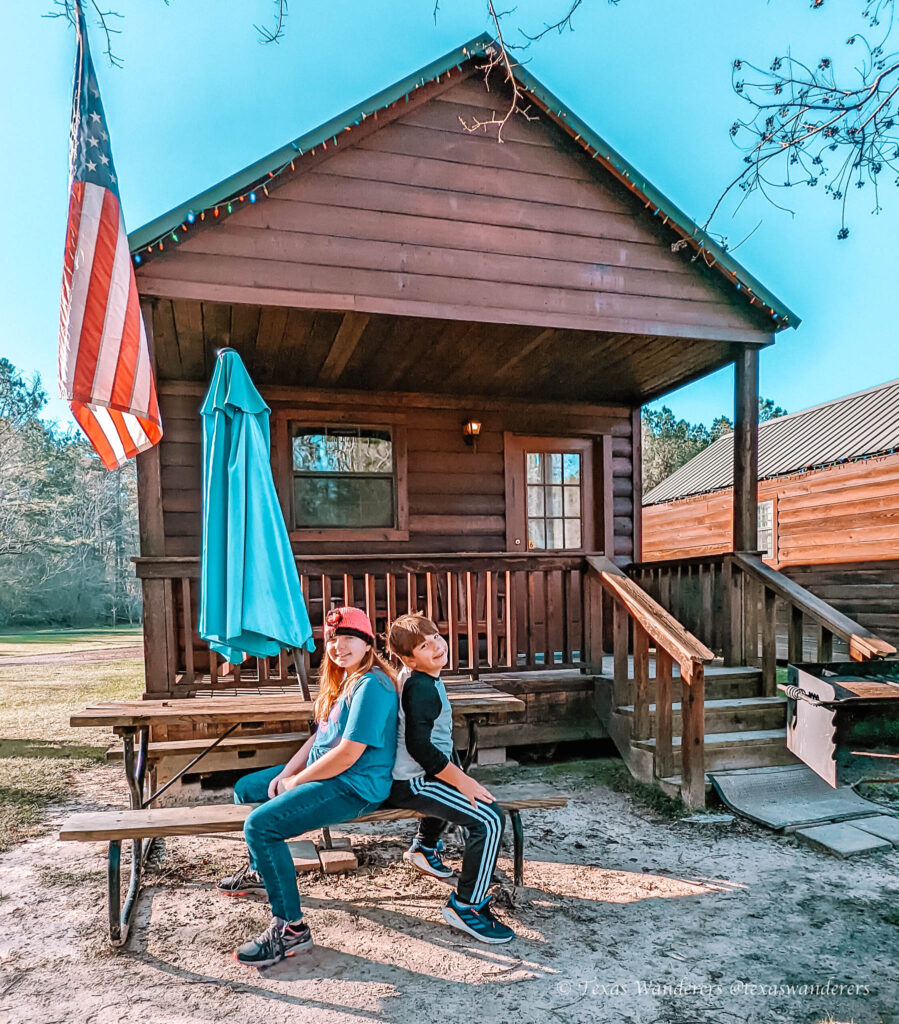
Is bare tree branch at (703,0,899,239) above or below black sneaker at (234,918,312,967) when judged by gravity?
above

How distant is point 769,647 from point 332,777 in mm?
3812

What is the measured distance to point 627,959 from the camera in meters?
2.45

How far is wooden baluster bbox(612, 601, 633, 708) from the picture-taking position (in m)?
4.68

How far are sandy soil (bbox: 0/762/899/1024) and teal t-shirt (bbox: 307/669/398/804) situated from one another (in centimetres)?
61

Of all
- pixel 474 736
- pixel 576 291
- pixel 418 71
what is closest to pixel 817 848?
pixel 474 736

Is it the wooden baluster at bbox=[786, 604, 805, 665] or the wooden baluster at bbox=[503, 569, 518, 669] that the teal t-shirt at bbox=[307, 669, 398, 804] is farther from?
the wooden baluster at bbox=[786, 604, 805, 665]

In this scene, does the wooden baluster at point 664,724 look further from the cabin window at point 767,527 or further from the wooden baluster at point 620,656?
the cabin window at point 767,527

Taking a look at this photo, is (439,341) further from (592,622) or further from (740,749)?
(740,749)

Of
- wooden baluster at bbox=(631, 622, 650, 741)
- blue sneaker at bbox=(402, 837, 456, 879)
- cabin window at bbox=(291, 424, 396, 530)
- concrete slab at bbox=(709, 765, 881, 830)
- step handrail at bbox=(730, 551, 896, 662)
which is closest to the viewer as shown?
blue sneaker at bbox=(402, 837, 456, 879)

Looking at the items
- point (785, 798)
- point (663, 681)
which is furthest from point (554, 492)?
point (785, 798)

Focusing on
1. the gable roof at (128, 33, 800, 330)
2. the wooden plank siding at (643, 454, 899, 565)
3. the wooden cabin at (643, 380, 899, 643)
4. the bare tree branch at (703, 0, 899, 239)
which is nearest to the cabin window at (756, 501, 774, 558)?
the wooden cabin at (643, 380, 899, 643)

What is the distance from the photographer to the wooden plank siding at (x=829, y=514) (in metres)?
10.7

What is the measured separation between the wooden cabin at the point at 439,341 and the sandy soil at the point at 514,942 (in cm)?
100

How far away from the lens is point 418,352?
18.4ft
